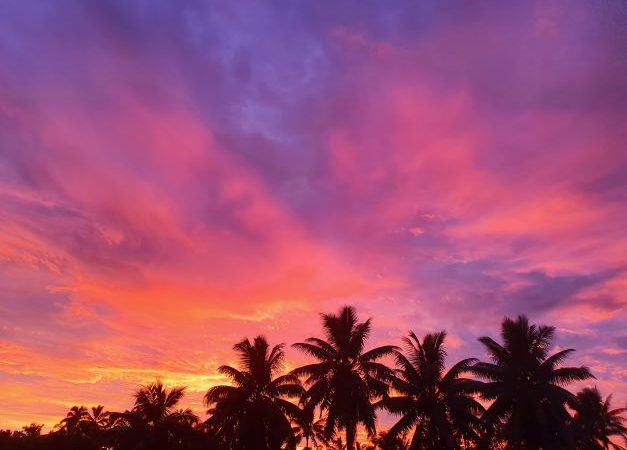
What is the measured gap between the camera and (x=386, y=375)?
3828 centimetres

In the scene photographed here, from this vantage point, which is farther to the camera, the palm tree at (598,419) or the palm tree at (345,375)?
the palm tree at (598,419)

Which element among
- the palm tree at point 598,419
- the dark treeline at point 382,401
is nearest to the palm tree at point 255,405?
the dark treeline at point 382,401

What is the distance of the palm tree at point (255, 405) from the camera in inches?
1535

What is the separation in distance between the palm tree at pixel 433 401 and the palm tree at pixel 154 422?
57.6 ft

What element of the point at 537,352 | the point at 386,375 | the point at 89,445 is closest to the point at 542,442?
the point at 537,352

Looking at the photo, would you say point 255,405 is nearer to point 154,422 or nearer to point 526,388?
point 154,422

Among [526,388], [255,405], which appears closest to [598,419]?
[526,388]

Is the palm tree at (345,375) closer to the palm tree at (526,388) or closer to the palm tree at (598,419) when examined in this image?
the palm tree at (526,388)

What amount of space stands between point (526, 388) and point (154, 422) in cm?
3119

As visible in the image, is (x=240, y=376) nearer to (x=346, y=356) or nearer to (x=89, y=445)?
(x=346, y=356)

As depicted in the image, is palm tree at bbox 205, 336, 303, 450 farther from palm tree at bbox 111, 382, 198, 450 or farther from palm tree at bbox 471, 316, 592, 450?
palm tree at bbox 471, 316, 592, 450

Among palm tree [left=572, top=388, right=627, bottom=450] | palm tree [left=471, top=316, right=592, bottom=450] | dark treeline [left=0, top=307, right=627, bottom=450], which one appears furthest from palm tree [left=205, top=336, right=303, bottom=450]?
palm tree [left=572, top=388, right=627, bottom=450]

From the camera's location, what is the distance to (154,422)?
44.0 metres

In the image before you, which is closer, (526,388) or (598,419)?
(526,388)
